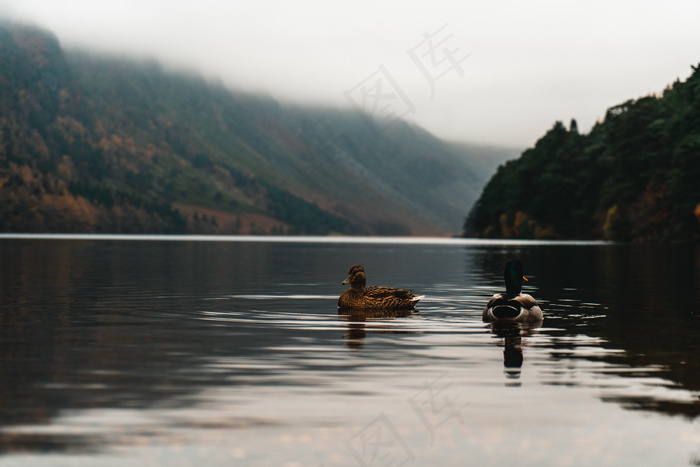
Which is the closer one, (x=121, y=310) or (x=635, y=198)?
(x=121, y=310)

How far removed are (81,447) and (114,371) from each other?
638cm

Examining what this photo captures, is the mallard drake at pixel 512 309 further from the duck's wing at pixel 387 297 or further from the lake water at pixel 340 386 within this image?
the duck's wing at pixel 387 297

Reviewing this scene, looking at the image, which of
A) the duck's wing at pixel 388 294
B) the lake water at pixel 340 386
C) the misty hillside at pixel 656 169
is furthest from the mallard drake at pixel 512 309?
the misty hillside at pixel 656 169

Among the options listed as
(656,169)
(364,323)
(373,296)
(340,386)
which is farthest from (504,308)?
(656,169)

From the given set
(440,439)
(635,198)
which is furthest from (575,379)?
(635,198)

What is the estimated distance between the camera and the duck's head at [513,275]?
96.1ft

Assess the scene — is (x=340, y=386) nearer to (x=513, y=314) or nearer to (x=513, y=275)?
(x=513, y=314)

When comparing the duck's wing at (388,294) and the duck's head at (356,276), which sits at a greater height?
the duck's head at (356,276)

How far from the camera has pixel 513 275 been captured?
29578 millimetres

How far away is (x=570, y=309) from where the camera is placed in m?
34.7

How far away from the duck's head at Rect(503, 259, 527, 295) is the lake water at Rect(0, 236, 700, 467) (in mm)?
1722

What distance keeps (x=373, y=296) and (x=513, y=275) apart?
4914 millimetres

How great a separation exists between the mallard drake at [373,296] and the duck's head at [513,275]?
323 cm

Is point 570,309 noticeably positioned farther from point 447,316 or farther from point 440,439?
point 440,439
